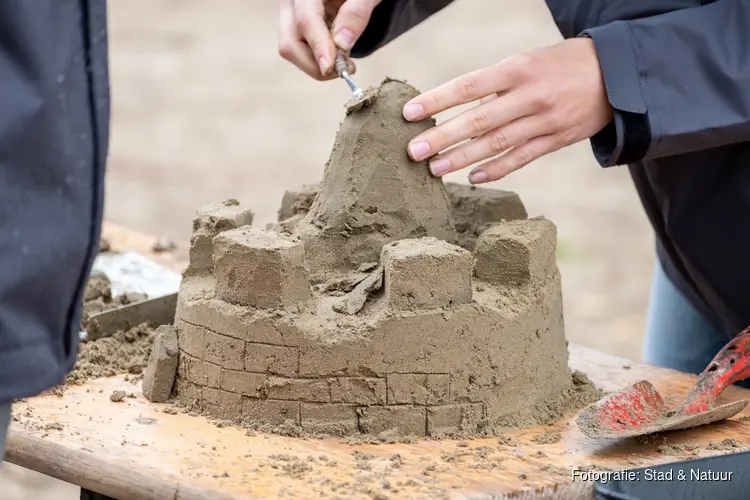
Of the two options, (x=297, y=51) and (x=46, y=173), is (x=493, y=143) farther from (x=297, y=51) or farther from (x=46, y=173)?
(x=46, y=173)

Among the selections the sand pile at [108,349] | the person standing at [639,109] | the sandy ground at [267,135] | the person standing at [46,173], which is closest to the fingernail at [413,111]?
the person standing at [639,109]

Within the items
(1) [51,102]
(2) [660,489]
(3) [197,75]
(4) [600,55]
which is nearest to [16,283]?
(1) [51,102]

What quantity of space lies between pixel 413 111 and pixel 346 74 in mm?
253

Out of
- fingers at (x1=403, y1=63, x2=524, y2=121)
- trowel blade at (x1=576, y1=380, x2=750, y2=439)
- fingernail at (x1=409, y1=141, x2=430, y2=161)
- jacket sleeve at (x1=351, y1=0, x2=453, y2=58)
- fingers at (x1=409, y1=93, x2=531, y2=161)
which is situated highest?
jacket sleeve at (x1=351, y1=0, x2=453, y2=58)

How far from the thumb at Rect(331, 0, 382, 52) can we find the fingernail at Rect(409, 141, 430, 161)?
416mm

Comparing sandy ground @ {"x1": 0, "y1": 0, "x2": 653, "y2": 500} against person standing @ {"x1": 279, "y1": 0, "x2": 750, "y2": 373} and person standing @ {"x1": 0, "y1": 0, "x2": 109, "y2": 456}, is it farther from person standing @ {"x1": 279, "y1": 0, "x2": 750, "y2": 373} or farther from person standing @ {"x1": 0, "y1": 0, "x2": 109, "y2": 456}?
person standing @ {"x1": 0, "y1": 0, "x2": 109, "y2": 456}

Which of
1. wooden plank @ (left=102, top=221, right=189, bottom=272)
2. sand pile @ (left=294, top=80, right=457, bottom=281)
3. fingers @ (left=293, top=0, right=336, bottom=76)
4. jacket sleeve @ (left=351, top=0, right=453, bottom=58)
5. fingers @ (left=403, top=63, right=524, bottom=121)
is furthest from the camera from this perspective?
wooden plank @ (left=102, top=221, right=189, bottom=272)

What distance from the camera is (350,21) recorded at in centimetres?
267

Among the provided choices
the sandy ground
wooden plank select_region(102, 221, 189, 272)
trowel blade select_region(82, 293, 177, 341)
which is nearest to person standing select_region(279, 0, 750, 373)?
trowel blade select_region(82, 293, 177, 341)

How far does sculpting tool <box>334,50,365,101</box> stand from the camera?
2438 millimetres

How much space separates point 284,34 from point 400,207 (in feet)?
1.91

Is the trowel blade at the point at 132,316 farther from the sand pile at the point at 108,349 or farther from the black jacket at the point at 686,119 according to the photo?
the black jacket at the point at 686,119

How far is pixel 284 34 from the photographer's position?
2.69 metres

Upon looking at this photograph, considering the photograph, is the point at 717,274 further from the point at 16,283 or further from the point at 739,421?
the point at 16,283
